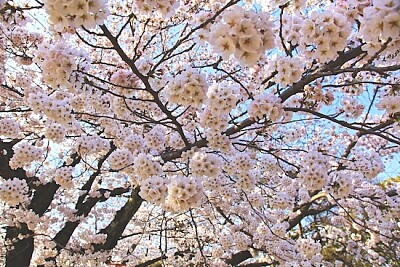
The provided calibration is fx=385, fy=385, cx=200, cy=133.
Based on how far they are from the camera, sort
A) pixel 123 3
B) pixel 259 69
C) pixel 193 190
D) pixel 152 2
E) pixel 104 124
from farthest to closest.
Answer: pixel 123 3 → pixel 104 124 → pixel 259 69 → pixel 193 190 → pixel 152 2

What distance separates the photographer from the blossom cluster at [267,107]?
2.79 m

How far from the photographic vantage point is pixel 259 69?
3.76 metres

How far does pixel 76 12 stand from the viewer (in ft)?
5.54

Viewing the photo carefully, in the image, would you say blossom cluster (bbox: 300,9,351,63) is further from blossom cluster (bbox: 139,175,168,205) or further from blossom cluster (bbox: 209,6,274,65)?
blossom cluster (bbox: 139,175,168,205)

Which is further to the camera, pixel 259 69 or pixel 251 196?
pixel 251 196

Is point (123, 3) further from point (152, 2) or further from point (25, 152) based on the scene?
point (152, 2)

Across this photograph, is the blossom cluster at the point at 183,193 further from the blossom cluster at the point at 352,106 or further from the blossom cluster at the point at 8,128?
the blossom cluster at the point at 8,128

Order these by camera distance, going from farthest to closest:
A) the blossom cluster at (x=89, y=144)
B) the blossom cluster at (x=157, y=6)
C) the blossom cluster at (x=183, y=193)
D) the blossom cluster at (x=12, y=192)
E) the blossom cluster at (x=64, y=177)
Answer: the blossom cluster at (x=64, y=177) < the blossom cluster at (x=89, y=144) < the blossom cluster at (x=12, y=192) < the blossom cluster at (x=183, y=193) < the blossom cluster at (x=157, y=6)

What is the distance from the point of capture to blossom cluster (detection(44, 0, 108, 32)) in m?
1.65

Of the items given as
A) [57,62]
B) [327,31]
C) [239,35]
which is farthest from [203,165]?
[239,35]

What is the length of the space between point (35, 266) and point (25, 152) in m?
3.05

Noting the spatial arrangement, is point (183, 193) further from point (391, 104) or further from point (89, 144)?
point (89, 144)

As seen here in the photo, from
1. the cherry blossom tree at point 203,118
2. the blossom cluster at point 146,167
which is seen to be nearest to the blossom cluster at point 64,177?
Answer: the cherry blossom tree at point 203,118

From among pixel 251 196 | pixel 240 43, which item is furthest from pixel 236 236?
pixel 240 43
